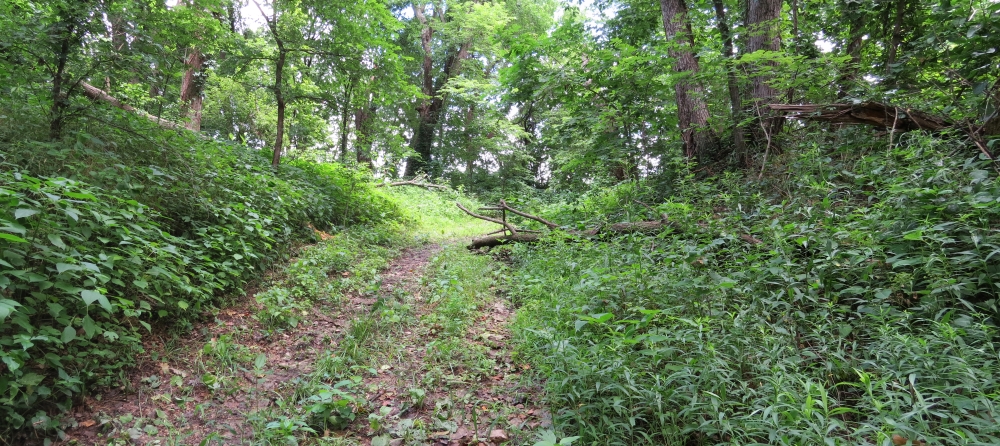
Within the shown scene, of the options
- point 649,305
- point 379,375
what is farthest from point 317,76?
point 649,305

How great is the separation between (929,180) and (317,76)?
8599mm

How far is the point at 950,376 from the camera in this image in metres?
1.94

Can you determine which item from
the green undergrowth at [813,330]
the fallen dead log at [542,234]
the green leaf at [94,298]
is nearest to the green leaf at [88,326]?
the green leaf at [94,298]

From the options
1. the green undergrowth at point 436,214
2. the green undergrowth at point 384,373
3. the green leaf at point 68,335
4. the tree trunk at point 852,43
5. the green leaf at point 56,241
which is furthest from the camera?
the green undergrowth at point 436,214

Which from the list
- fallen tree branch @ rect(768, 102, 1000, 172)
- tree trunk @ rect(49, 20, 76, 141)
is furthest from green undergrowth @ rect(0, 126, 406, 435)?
fallen tree branch @ rect(768, 102, 1000, 172)

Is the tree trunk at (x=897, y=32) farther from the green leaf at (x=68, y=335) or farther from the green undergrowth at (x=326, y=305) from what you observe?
the green leaf at (x=68, y=335)

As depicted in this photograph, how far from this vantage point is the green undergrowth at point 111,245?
2.38 metres

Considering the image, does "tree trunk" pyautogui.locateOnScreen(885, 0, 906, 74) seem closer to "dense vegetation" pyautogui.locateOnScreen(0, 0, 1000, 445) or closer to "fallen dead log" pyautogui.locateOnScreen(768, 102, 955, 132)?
"dense vegetation" pyautogui.locateOnScreen(0, 0, 1000, 445)

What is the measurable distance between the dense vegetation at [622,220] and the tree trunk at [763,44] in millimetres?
50

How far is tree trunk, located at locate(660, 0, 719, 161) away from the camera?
7.27m

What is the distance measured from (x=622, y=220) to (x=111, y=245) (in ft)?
19.5

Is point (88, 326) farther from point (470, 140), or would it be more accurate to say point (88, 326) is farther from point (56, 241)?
point (470, 140)

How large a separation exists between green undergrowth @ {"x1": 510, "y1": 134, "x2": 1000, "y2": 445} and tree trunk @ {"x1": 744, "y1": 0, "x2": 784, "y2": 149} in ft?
6.86

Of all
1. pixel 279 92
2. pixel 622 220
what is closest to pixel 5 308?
pixel 622 220
